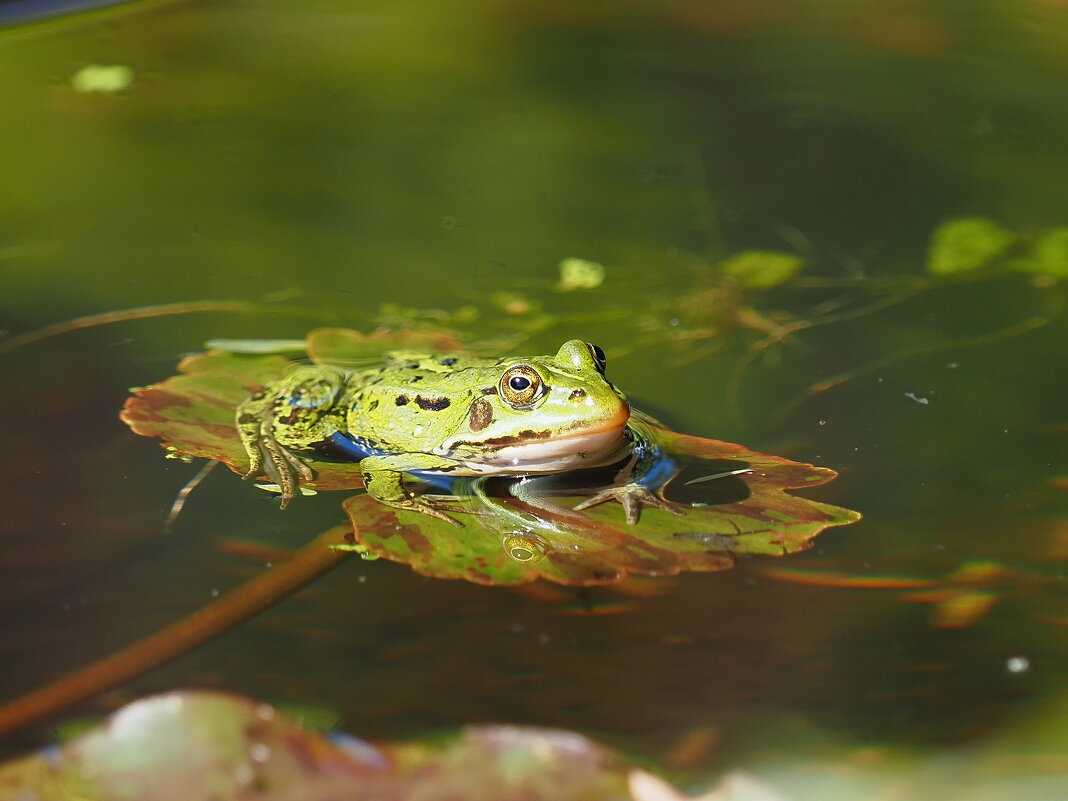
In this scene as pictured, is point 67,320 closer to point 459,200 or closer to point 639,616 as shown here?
point 459,200

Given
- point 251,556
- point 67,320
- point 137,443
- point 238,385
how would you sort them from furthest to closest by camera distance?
point 67,320
point 238,385
point 137,443
point 251,556

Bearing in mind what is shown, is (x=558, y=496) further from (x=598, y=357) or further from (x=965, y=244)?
(x=965, y=244)

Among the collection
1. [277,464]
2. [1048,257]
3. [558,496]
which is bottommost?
[558,496]

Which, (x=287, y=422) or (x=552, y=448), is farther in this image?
(x=287, y=422)

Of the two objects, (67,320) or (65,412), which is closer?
(65,412)

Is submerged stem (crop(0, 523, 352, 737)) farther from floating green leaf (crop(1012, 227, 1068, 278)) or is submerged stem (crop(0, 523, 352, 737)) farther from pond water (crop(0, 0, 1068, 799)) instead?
floating green leaf (crop(1012, 227, 1068, 278))

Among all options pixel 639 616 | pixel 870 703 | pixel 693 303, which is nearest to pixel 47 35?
pixel 693 303

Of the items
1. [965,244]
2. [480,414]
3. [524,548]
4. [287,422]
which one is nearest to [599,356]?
[480,414]
